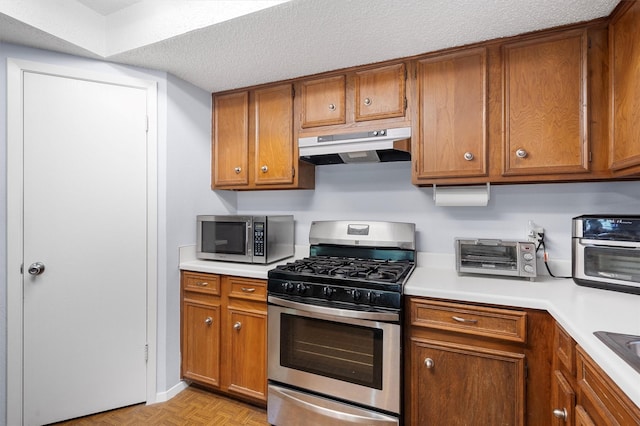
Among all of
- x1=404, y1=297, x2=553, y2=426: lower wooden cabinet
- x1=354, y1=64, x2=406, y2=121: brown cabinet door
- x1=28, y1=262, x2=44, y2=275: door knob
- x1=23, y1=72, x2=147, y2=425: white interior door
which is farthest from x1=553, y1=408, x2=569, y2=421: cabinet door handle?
x1=28, y1=262, x2=44, y2=275: door knob

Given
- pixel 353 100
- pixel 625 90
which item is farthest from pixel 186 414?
pixel 625 90

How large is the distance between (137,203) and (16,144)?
0.66 metres

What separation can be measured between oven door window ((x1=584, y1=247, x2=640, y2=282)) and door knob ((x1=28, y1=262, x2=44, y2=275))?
2.97 meters

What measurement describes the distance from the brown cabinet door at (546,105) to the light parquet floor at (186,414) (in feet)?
7.10

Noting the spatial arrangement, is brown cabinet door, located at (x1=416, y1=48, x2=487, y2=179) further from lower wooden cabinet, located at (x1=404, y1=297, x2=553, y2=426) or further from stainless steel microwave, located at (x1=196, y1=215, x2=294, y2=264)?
stainless steel microwave, located at (x1=196, y1=215, x2=294, y2=264)

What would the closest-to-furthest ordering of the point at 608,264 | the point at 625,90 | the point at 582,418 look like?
1. the point at 582,418
2. the point at 625,90
3. the point at 608,264

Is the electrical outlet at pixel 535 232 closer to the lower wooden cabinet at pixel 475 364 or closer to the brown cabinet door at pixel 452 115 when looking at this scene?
the brown cabinet door at pixel 452 115

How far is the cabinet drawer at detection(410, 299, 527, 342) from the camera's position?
1323mm

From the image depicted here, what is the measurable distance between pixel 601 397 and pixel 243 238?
1890mm

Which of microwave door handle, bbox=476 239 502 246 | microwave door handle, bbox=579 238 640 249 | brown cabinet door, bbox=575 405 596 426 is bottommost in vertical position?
brown cabinet door, bbox=575 405 596 426

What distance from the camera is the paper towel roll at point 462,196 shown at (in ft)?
5.87

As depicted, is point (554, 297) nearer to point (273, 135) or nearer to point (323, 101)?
point (323, 101)

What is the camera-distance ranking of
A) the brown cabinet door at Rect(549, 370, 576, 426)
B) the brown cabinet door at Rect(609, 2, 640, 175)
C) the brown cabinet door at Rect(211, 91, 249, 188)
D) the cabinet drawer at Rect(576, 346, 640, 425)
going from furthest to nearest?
the brown cabinet door at Rect(211, 91, 249, 188) → the brown cabinet door at Rect(609, 2, 640, 175) → the brown cabinet door at Rect(549, 370, 576, 426) → the cabinet drawer at Rect(576, 346, 640, 425)

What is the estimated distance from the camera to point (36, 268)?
1700 mm
